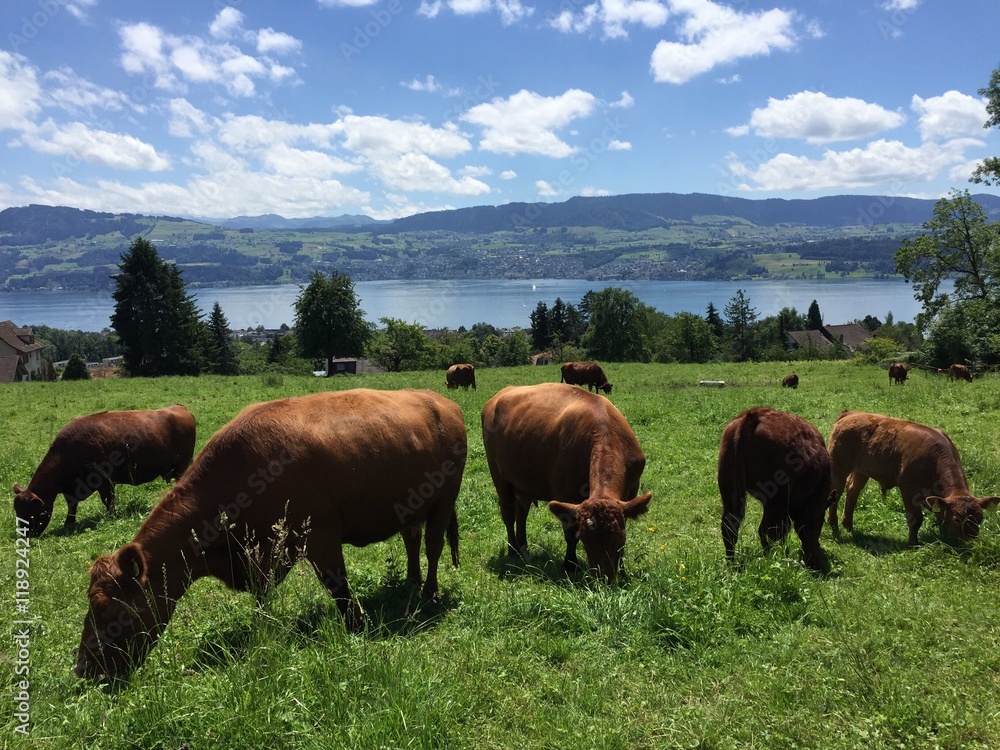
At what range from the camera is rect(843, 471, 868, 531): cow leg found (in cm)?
874

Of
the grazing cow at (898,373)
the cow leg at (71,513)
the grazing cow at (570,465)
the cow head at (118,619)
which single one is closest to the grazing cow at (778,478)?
the grazing cow at (570,465)

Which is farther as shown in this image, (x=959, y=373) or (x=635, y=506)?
(x=959, y=373)

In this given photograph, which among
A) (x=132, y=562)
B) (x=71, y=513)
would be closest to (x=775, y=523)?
(x=132, y=562)

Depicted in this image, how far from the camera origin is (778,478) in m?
7.07

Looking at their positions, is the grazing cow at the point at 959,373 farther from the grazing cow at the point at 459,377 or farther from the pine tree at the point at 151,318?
the pine tree at the point at 151,318

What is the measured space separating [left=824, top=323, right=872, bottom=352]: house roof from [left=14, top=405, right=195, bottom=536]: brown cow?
115 metres

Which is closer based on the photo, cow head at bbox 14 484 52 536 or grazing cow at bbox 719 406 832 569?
grazing cow at bbox 719 406 832 569

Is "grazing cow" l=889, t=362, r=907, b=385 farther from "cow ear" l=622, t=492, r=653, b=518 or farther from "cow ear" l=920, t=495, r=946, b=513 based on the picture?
"cow ear" l=622, t=492, r=653, b=518

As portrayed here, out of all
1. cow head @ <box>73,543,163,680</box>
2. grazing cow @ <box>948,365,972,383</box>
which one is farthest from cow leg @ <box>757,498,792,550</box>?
grazing cow @ <box>948,365,972,383</box>

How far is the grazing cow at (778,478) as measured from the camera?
6.98m

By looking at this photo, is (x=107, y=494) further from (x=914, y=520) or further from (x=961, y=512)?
(x=961, y=512)

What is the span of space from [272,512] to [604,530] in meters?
3.09

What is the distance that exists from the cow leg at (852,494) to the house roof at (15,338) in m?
87.4

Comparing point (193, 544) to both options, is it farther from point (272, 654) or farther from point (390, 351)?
point (390, 351)
